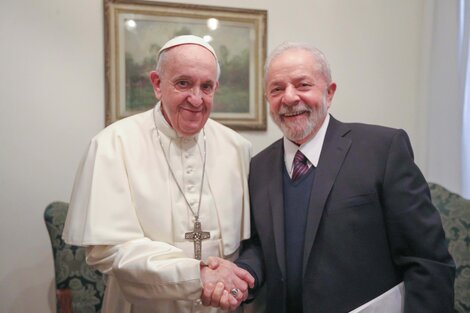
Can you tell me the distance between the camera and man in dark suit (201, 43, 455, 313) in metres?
1.40

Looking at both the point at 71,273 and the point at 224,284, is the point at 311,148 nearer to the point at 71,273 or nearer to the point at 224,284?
the point at 224,284

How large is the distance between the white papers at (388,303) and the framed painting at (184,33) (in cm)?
147

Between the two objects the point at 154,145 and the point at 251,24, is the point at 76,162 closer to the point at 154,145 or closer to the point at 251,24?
the point at 154,145

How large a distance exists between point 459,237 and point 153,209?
1.77 m

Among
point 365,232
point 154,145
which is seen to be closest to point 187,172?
point 154,145

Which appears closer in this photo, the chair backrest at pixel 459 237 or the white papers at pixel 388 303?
the white papers at pixel 388 303

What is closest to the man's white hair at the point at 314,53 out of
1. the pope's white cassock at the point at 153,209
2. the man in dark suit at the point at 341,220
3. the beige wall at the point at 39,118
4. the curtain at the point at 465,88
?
the man in dark suit at the point at 341,220

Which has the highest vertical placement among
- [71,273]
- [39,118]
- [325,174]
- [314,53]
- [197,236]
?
[314,53]

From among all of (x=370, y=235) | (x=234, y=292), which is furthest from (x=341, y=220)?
(x=234, y=292)

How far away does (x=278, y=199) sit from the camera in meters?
1.57

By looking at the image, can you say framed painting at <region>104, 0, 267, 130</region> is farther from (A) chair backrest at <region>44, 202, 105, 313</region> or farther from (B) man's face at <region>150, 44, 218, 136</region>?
(B) man's face at <region>150, 44, 218, 136</region>

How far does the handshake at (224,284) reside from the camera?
1373mm

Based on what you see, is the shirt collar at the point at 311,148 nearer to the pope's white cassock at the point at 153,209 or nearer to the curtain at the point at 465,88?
the pope's white cassock at the point at 153,209

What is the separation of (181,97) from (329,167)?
609 millimetres
